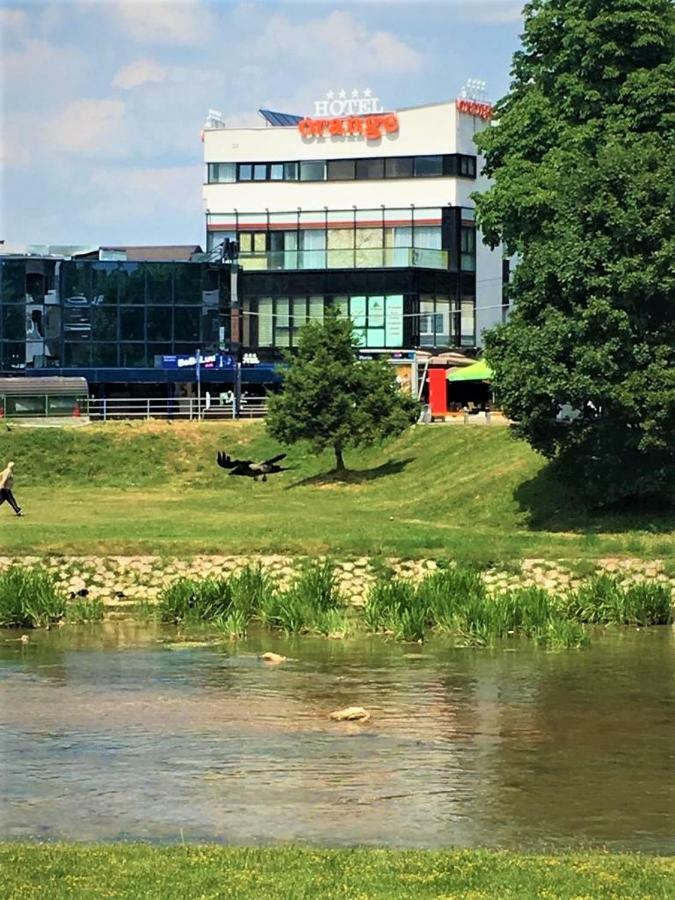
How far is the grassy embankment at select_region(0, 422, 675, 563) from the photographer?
34969 mm

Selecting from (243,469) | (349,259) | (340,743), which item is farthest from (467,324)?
(340,743)

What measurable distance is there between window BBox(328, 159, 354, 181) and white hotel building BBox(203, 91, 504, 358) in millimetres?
64

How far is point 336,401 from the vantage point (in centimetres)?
5541

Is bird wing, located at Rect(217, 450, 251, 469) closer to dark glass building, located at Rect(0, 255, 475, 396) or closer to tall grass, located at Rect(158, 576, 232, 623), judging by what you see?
dark glass building, located at Rect(0, 255, 475, 396)

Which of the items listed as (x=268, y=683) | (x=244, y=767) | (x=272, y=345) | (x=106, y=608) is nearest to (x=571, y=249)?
(x=106, y=608)

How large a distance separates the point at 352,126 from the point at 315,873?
9130 cm

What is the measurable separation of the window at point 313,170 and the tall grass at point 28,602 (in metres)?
73.2

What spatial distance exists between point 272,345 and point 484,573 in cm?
6562

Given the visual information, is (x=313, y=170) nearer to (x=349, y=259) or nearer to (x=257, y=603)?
(x=349, y=259)

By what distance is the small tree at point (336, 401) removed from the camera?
2191 inches

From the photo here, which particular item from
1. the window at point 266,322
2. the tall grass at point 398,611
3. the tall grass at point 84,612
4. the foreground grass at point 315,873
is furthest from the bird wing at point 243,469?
the foreground grass at point 315,873

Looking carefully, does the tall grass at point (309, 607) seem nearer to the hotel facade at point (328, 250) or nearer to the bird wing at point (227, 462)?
the bird wing at point (227, 462)

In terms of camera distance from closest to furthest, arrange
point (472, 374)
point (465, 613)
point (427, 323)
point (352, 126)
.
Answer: point (465, 613) < point (472, 374) < point (427, 323) < point (352, 126)

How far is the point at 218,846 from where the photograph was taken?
45.5 feet
